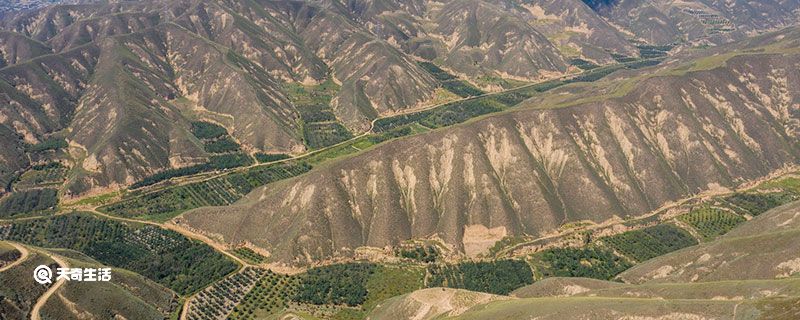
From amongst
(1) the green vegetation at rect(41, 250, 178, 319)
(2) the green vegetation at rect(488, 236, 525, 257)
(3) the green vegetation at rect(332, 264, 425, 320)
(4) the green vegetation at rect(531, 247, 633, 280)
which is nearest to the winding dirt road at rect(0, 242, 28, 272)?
(1) the green vegetation at rect(41, 250, 178, 319)

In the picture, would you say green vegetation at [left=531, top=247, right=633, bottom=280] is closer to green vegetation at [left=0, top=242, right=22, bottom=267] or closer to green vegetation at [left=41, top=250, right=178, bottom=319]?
green vegetation at [left=41, top=250, right=178, bottom=319]

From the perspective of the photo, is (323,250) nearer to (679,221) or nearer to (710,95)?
(679,221)

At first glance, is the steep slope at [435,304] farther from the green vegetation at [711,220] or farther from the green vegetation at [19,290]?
the green vegetation at [711,220]

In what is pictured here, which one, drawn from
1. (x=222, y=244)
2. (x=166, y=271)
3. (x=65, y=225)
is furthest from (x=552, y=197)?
(x=65, y=225)

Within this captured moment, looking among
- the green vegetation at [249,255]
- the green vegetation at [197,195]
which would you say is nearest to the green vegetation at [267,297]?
the green vegetation at [249,255]

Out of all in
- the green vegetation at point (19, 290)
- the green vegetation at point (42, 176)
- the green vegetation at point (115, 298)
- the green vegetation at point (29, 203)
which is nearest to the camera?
the green vegetation at point (19, 290)

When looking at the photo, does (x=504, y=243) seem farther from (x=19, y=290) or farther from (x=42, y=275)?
(x=19, y=290)
